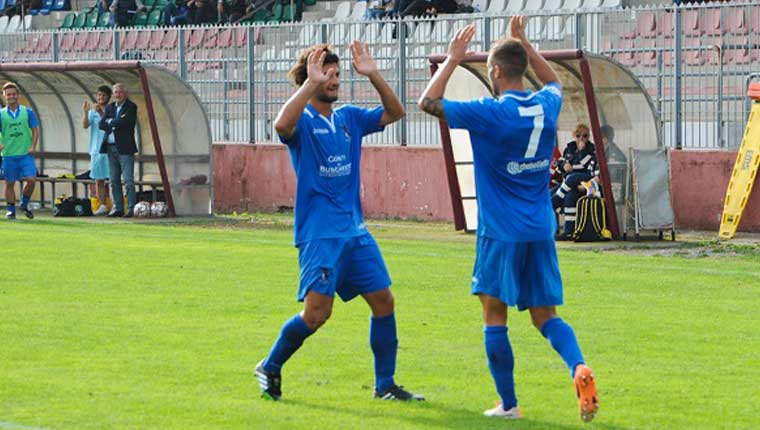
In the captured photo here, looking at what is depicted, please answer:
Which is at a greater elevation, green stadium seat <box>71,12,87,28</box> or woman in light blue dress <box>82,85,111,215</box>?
green stadium seat <box>71,12,87,28</box>

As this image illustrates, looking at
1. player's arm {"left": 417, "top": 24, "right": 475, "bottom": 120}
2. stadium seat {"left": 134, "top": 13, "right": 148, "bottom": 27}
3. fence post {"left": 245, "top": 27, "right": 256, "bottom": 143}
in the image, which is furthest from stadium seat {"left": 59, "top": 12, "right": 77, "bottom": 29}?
player's arm {"left": 417, "top": 24, "right": 475, "bottom": 120}

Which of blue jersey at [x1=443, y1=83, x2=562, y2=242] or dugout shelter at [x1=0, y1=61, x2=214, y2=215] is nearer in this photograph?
blue jersey at [x1=443, y1=83, x2=562, y2=242]

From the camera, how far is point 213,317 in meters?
13.1

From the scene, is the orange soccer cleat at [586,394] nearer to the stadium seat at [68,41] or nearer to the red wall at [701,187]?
the red wall at [701,187]

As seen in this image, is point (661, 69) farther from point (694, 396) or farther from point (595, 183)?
point (694, 396)

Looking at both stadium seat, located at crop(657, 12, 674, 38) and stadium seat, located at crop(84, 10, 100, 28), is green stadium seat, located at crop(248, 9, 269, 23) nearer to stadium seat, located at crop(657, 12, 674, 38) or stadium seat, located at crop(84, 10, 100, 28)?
stadium seat, located at crop(84, 10, 100, 28)

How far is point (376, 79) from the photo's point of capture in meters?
9.34

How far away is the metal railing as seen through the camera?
866 inches

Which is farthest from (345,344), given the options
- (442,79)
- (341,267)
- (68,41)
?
(68,41)

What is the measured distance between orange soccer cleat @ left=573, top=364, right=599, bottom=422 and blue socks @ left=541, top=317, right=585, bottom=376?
0.46 ft

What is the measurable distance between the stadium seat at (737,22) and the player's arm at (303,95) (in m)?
13.3

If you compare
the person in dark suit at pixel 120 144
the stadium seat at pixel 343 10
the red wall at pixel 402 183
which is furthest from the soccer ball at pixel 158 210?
the stadium seat at pixel 343 10

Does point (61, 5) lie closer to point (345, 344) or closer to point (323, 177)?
point (345, 344)

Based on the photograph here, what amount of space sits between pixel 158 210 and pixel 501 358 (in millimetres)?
17678
